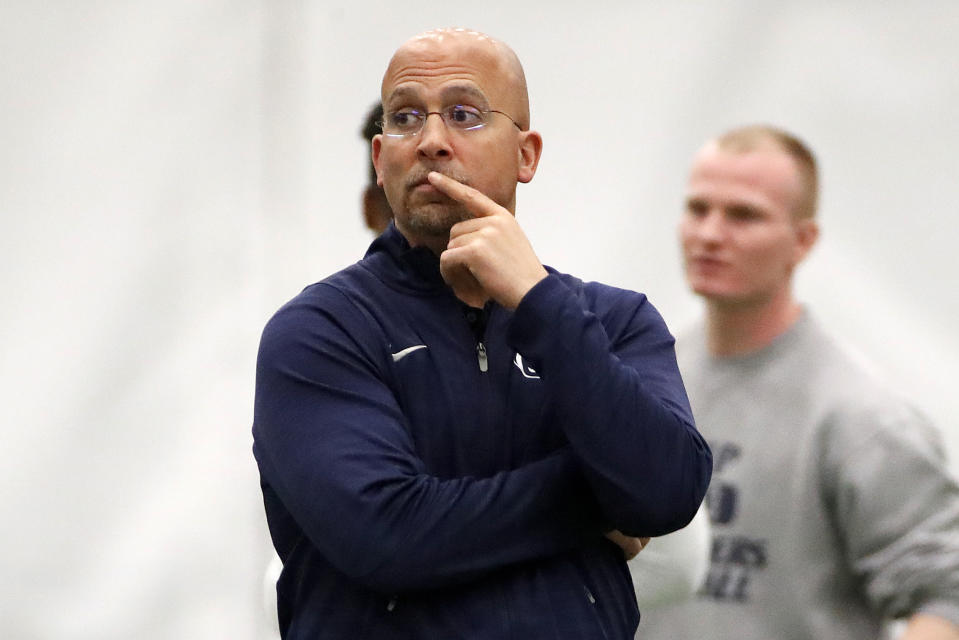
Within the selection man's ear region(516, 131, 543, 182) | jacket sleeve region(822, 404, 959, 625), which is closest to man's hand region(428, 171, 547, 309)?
man's ear region(516, 131, 543, 182)

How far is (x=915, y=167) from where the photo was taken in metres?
2.72

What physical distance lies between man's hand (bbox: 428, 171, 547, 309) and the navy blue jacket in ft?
0.10

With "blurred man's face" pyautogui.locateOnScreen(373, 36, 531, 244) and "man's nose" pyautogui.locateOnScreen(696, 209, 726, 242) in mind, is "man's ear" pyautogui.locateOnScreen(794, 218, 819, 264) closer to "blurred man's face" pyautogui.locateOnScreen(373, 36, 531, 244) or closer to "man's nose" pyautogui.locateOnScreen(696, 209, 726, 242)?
"man's nose" pyautogui.locateOnScreen(696, 209, 726, 242)

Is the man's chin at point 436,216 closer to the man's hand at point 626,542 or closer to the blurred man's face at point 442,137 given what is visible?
the blurred man's face at point 442,137

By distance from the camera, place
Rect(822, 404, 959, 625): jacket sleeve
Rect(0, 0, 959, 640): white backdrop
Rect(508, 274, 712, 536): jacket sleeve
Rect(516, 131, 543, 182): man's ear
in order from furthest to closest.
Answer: Rect(0, 0, 959, 640): white backdrop, Rect(822, 404, 959, 625): jacket sleeve, Rect(516, 131, 543, 182): man's ear, Rect(508, 274, 712, 536): jacket sleeve

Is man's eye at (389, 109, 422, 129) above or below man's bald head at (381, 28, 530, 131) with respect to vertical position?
below

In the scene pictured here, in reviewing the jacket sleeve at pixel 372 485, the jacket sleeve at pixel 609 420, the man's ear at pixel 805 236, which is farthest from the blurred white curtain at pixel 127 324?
the jacket sleeve at pixel 609 420

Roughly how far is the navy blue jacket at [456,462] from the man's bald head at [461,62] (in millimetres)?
184

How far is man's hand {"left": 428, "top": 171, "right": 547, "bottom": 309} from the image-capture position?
4.41 feet

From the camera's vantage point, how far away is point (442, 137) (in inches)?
55.4

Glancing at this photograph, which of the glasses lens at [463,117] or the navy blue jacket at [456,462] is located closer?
the navy blue jacket at [456,462]

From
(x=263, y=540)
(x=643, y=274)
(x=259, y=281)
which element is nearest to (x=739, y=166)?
(x=643, y=274)

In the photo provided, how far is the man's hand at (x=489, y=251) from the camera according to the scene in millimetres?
1344

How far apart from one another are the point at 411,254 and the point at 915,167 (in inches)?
62.7
